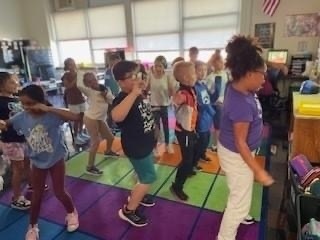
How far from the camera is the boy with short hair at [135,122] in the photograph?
1677mm

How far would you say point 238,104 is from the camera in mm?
1408

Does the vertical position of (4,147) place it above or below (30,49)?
below

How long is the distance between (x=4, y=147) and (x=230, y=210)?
5.96 feet

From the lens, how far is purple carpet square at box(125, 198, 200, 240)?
1935mm

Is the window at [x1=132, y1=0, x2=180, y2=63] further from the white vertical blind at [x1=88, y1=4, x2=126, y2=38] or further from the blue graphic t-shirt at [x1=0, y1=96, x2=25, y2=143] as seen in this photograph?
the blue graphic t-shirt at [x1=0, y1=96, x2=25, y2=143]

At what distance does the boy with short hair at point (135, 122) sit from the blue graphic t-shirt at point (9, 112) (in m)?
0.91

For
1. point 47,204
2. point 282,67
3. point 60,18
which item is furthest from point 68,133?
point 60,18

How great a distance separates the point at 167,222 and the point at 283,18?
4.67 meters

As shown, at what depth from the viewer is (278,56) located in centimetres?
514

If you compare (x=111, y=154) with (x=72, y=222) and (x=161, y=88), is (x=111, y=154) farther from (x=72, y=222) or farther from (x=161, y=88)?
(x=72, y=222)

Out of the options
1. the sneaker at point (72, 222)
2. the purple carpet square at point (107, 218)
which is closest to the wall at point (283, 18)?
the purple carpet square at point (107, 218)

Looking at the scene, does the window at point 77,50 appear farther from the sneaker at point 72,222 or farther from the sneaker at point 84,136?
the sneaker at point 72,222

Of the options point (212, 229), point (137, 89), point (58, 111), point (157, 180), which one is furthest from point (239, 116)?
point (157, 180)

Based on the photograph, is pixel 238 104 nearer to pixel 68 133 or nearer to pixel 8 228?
pixel 8 228
